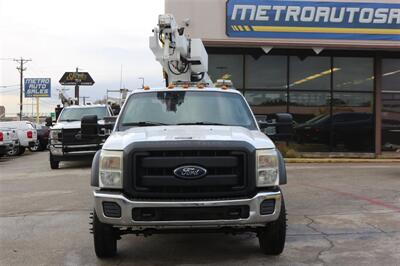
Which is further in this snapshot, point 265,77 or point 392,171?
point 265,77

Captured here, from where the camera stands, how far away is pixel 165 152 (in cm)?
524

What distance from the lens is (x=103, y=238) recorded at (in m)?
5.65

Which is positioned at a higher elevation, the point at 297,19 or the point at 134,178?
the point at 297,19

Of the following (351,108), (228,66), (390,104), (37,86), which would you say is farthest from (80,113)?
(37,86)

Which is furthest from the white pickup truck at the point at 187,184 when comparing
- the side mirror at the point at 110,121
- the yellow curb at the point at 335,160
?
the yellow curb at the point at 335,160

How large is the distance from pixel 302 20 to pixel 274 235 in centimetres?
1286

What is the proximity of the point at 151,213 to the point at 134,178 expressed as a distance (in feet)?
1.26

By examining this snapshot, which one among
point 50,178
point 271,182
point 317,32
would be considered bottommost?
point 50,178

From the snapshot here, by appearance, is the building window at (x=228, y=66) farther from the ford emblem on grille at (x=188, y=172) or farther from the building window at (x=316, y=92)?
the ford emblem on grille at (x=188, y=172)

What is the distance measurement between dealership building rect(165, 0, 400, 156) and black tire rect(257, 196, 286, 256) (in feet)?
39.7

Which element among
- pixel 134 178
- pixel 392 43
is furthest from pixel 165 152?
pixel 392 43

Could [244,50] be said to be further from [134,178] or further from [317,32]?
[134,178]

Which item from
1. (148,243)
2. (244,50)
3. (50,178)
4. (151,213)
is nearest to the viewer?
(151,213)

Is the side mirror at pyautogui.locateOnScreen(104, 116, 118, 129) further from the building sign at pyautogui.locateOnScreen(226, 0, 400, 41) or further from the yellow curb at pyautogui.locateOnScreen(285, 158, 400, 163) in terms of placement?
the yellow curb at pyautogui.locateOnScreen(285, 158, 400, 163)
